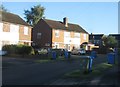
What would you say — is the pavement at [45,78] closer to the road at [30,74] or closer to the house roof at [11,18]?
the road at [30,74]

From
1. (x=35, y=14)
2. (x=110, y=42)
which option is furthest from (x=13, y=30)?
(x=35, y=14)

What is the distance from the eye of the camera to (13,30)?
5238cm

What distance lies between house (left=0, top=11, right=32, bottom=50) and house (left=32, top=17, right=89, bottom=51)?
372 inches

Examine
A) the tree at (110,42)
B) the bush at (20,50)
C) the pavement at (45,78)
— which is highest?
the tree at (110,42)

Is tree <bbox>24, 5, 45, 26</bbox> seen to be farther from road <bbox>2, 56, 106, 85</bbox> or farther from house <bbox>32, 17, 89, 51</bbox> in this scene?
road <bbox>2, 56, 106, 85</bbox>

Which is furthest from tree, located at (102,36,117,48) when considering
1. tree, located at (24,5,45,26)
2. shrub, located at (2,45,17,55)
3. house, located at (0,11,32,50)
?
shrub, located at (2,45,17,55)

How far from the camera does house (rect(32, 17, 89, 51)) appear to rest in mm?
67062

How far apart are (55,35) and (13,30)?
17354 millimetres

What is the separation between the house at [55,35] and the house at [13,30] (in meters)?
9.45

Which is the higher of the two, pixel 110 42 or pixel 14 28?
pixel 14 28

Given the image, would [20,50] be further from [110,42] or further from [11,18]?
[110,42]

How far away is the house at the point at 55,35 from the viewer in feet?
220

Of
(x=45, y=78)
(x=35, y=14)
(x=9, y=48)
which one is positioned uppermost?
(x=35, y=14)

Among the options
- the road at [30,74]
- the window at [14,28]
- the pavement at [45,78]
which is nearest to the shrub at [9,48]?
the window at [14,28]
